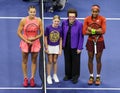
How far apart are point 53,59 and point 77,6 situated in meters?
5.20

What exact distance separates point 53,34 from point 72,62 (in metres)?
0.89

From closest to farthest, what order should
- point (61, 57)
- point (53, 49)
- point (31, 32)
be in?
point (31, 32)
point (53, 49)
point (61, 57)

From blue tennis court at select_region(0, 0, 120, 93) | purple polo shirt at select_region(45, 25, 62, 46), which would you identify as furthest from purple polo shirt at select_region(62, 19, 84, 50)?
blue tennis court at select_region(0, 0, 120, 93)

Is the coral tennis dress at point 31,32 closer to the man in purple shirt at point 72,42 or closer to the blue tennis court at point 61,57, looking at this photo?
the man in purple shirt at point 72,42

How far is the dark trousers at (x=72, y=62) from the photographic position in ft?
35.0

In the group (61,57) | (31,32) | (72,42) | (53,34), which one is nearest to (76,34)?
(72,42)

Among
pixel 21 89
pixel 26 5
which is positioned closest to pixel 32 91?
pixel 21 89

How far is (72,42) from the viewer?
10516 millimetres

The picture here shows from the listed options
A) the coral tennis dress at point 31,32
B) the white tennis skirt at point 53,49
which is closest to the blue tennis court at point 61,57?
the white tennis skirt at point 53,49

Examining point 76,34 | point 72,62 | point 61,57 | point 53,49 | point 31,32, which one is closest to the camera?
point 31,32

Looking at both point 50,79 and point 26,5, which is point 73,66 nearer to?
point 50,79

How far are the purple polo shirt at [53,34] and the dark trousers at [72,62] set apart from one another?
0.38 meters

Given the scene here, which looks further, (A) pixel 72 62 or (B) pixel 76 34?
(A) pixel 72 62

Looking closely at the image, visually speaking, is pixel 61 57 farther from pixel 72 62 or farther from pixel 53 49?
pixel 53 49
